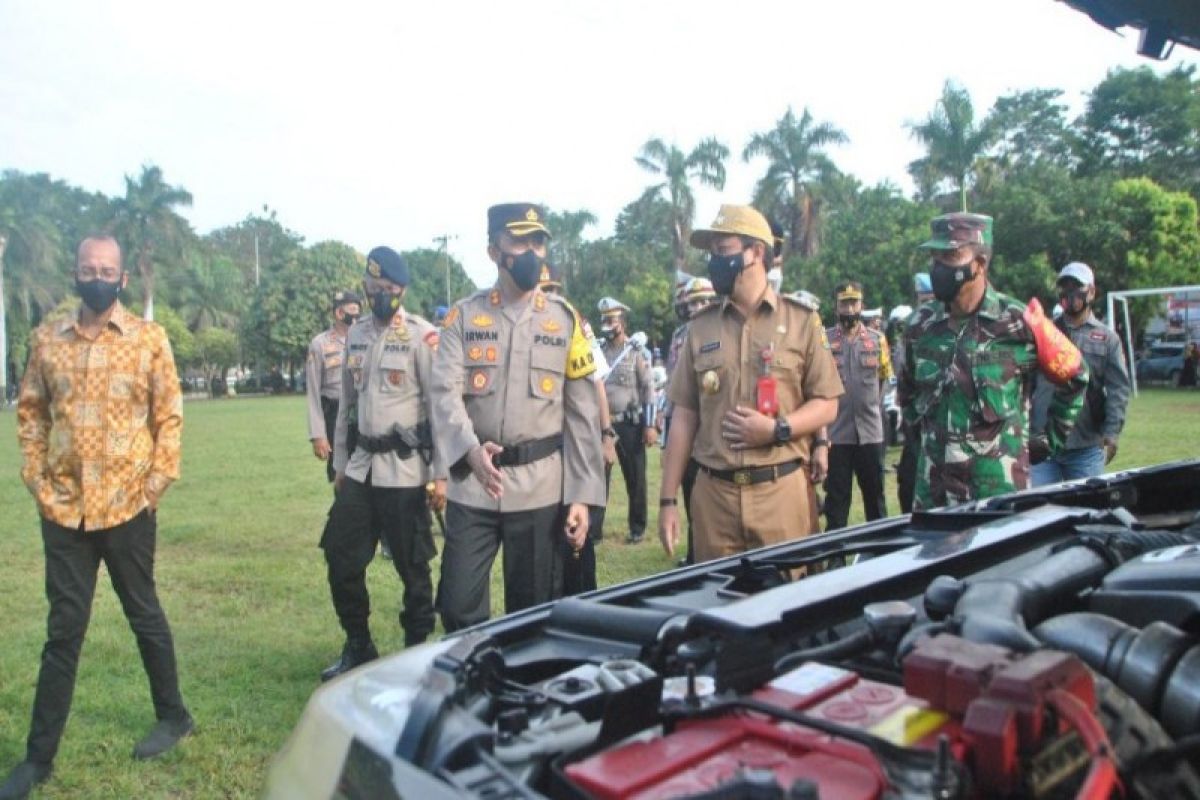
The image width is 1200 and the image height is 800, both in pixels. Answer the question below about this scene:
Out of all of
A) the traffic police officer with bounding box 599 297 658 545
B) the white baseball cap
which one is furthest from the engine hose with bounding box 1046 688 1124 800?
the traffic police officer with bounding box 599 297 658 545

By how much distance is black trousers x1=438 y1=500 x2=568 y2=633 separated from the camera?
3.91 metres

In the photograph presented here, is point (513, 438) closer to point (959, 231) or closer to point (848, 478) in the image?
point (959, 231)

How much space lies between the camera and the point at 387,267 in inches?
205

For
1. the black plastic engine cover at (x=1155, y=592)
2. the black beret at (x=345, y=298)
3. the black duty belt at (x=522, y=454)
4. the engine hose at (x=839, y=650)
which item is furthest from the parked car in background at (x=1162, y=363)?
the engine hose at (x=839, y=650)

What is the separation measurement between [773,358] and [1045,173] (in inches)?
1209

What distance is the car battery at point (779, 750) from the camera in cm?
117

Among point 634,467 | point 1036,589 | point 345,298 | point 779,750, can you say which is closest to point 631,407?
point 634,467

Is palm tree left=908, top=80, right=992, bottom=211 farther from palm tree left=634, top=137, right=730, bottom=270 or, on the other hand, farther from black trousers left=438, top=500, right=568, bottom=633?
black trousers left=438, top=500, right=568, bottom=633

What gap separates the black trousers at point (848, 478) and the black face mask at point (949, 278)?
11.4 ft

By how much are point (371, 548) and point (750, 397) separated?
7.25 ft

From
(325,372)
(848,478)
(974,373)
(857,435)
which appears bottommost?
(848,478)

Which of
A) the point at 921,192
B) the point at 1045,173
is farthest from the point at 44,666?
the point at 921,192

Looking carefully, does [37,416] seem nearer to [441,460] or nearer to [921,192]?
[441,460]

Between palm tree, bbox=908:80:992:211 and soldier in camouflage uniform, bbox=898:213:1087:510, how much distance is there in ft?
104
